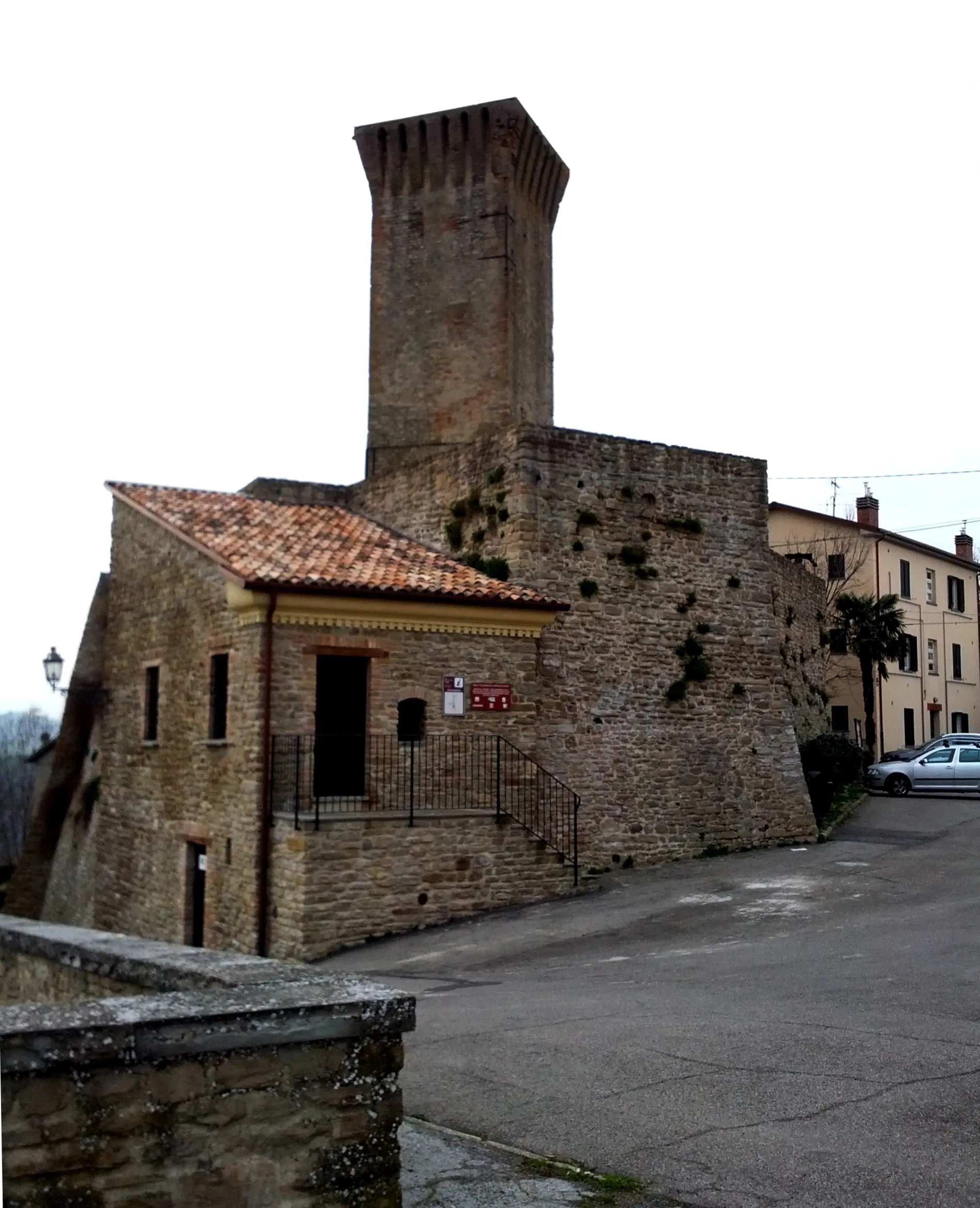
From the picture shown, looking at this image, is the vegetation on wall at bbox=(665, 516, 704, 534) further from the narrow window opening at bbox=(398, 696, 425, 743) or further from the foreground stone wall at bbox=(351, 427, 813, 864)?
the narrow window opening at bbox=(398, 696, 425, 743)

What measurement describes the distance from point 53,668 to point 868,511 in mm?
30857

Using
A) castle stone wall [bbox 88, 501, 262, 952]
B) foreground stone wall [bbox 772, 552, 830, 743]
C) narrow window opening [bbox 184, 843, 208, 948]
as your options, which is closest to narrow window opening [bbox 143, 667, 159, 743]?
castle stone wall [bbox 88, 501, 262, 952]

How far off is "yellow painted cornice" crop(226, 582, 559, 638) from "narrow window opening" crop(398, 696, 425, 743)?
102 cm

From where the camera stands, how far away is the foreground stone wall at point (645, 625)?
1823 cm

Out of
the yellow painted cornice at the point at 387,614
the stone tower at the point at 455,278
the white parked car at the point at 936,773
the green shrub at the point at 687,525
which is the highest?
the stone tower at the point at 455,278

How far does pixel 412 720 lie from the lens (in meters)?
16.5

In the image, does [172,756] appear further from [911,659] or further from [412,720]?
[911,659]

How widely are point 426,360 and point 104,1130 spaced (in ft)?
67.0

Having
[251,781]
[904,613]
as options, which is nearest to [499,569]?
[251,781]

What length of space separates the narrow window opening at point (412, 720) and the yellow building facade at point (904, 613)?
65.6 ft

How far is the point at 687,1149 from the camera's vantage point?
19.5 ft

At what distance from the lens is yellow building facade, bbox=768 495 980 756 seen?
37094mm

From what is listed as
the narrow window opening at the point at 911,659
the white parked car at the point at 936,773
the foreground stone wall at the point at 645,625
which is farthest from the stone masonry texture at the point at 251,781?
the narrow window opening at the point at 911,659

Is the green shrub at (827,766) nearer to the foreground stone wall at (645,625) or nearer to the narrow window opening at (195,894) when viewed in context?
the foreground stone wall at (645,625)
